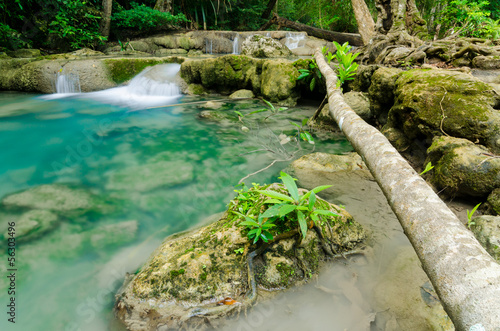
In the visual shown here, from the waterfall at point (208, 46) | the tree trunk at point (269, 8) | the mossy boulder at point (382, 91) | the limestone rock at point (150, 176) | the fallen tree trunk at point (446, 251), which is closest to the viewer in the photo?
the fallen tree trunk at point (446, 251)

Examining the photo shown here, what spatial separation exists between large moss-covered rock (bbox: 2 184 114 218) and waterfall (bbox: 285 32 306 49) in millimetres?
12374

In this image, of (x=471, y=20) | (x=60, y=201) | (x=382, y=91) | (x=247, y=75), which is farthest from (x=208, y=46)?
(x=60, y=201)

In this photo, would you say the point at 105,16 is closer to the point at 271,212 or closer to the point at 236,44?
the point at 236,44

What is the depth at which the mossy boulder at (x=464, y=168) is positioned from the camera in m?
2.12

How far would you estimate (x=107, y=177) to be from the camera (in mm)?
3344

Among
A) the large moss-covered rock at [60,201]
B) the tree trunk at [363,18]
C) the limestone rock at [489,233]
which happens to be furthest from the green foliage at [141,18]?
the limestone rock at [489,233]

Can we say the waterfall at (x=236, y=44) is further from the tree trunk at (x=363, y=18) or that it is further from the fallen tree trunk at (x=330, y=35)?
the tree trunk at (x=363, y=18)

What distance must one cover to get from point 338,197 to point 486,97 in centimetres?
174

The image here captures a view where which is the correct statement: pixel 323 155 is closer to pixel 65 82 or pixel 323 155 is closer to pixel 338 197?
pixel 338 197

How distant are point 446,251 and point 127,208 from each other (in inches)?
111

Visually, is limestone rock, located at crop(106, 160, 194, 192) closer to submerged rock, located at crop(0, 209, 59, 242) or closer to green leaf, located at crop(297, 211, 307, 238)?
submerged rock, located at crop(0, 209, 59, 242)

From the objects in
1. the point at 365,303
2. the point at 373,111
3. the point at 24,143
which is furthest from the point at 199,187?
the point at 24,143

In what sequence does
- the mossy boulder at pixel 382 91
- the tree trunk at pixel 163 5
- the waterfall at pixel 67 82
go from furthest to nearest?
the tree trunk at pixel 163 5
the waterfall at pixel 67 82
the mossy boulder at pixel 382 91

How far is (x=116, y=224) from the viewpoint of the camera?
2.53 metres
